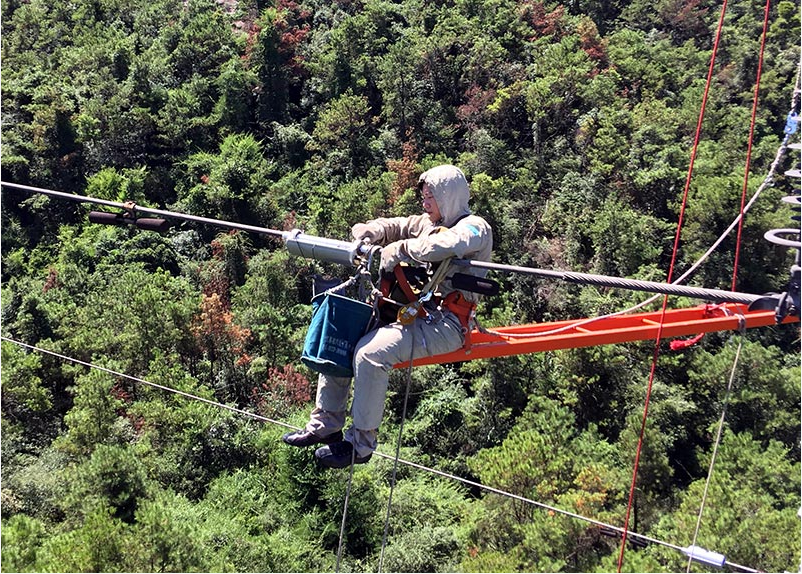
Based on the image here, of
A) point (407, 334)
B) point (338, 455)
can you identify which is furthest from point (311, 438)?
point (407, 334)

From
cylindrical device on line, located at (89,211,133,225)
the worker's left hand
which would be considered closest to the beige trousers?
the worker's left hand

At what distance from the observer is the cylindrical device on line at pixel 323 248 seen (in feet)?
12.0

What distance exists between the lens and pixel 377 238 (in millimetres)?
3918

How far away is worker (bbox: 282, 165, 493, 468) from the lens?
11.8ft

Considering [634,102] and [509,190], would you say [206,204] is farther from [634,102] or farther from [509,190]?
[634,102]

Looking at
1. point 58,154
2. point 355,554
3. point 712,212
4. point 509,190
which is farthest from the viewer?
point 58,154

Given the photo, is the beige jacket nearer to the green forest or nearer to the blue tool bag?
the blue tool bag

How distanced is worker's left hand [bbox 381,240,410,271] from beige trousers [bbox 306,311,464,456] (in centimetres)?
29

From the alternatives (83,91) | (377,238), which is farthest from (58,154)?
(377,238)

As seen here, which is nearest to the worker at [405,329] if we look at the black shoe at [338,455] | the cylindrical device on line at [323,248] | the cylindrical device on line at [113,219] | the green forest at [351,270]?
the black shoe at [338,455]

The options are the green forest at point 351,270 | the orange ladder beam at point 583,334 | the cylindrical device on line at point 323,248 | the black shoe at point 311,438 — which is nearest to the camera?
the cylindrical device on line at point 323,248

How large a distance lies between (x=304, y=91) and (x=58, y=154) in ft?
30.2

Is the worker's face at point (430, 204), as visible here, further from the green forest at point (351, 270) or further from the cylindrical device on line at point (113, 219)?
the green forest at point (351, 270)

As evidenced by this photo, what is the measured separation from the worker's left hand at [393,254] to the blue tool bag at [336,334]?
223mm
